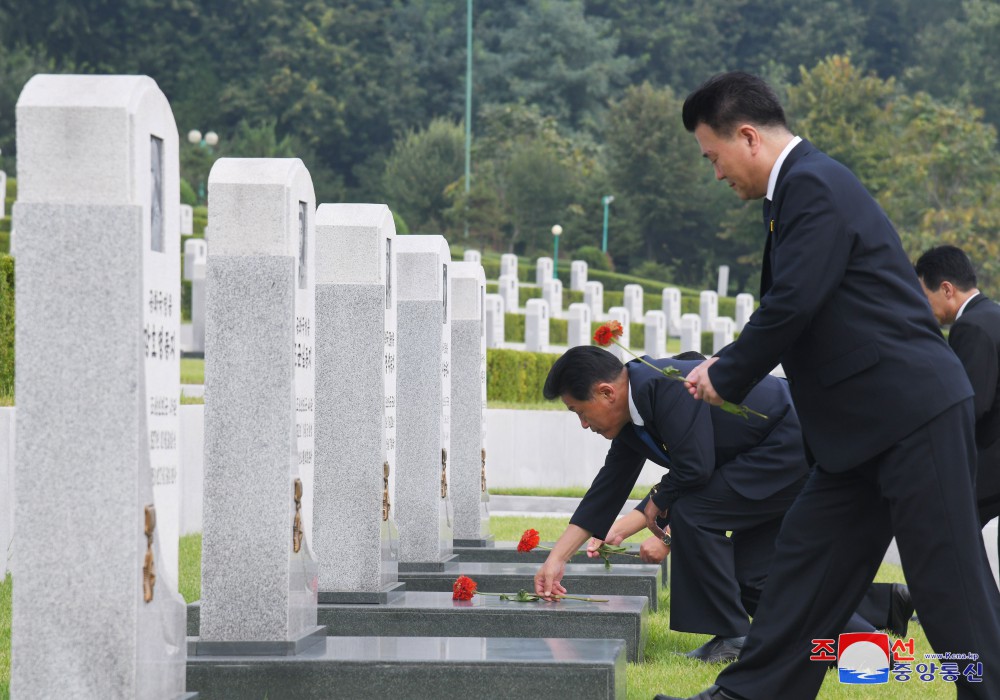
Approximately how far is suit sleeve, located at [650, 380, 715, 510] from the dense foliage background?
37481mm

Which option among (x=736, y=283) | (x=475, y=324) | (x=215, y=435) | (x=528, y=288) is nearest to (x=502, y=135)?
(x=736, y=283)

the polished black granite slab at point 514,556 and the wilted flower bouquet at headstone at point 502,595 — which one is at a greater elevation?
the wilted flower bouquet at headstone at point 502,595

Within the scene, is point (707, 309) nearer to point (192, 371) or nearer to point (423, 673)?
point (192, 371)

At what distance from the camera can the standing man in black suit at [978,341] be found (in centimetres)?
601

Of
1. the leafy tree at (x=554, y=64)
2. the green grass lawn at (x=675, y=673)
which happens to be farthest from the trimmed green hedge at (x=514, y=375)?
the leafy tree at (x=554, y=64)

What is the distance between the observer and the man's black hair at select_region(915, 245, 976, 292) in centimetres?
643

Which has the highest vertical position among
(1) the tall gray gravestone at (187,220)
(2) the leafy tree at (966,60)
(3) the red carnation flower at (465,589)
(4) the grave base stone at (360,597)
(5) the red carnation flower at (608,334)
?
(2) the leafy tree at (966,60)

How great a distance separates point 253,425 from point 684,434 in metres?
1.80

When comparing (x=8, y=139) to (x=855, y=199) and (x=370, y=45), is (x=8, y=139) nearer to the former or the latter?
(x=370, y=45)

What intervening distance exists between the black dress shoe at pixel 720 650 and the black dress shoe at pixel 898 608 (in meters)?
0.99

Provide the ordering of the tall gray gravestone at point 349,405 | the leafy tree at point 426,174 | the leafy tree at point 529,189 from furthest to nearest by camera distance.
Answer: the leafy tree at point 426,174
the leafy tree at point 529,189
the tall gray gravestone at point 349,405

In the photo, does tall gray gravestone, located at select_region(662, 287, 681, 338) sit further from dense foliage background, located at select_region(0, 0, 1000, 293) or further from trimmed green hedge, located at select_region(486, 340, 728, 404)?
trimmed green hedge, located at select_region(486, 340, 728, 404)

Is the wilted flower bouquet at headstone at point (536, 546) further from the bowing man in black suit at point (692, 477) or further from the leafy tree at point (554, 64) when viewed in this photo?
the leafy tree at point (554, 64)

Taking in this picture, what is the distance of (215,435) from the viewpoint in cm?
516
